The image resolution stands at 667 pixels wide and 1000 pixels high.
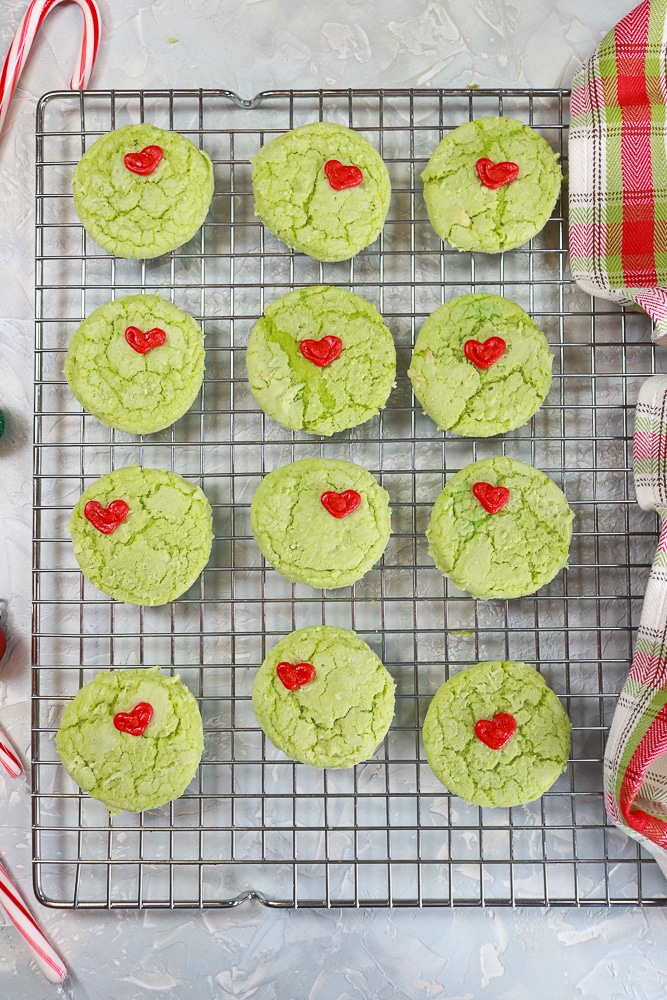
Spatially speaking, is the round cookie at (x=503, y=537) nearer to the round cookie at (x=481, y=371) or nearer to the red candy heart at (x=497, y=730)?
the round cookie at (x=481, y=371)

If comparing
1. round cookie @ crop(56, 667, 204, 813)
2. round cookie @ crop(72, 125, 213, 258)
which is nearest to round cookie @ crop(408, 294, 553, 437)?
round cookie @ crop(72, 125, 213, 258)

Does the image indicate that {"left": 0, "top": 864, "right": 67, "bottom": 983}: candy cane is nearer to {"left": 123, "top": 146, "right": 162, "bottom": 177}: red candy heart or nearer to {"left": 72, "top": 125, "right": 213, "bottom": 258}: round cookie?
{"left": 72, "top": 125, "right": 213, "bottom": 258}: round cookie

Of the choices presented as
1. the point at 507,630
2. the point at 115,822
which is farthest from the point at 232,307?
the point at 115,822

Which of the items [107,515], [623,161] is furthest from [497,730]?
[623,161]

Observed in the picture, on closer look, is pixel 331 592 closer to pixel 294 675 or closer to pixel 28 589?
pixel 294 675

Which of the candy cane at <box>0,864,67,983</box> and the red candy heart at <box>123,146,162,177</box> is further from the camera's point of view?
the candy cane at <box>0,864,67,983</box>

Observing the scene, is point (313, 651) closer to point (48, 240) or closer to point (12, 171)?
point (48, 240)
